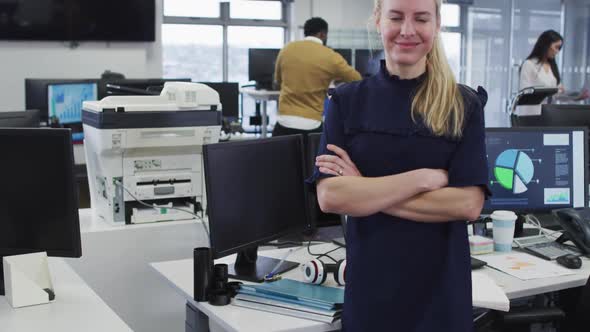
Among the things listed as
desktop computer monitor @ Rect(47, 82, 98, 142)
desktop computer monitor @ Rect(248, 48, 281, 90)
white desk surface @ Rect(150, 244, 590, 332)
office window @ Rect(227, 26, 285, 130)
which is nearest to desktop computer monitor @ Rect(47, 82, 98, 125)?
desktop computer monitor @ Rect(47, 82, 98, 142)

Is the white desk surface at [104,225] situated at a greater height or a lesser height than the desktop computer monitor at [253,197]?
lesser

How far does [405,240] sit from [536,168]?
134 cm

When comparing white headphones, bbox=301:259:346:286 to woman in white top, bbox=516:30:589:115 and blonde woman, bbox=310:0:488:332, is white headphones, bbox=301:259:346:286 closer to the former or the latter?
blonde woman, bbox=310:0:488:332

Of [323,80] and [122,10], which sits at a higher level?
[122,10]

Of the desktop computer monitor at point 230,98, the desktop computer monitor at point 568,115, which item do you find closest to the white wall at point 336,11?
the desktop computer monitor at point 230,98

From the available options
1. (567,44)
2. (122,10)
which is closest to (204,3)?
(122,10)

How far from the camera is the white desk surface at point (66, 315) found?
184 cm

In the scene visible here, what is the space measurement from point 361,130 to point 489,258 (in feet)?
3.41

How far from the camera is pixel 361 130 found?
184 cm

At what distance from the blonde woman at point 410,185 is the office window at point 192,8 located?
6852mm

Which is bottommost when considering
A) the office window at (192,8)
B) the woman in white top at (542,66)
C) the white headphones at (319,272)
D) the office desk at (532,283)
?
the office desk at (532,283)

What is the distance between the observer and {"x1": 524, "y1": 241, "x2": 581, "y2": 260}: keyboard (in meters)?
2.66

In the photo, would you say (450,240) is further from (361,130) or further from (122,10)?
(122,10)

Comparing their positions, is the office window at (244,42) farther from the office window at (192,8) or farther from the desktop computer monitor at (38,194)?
the desktop computer monitor at (38,194)
